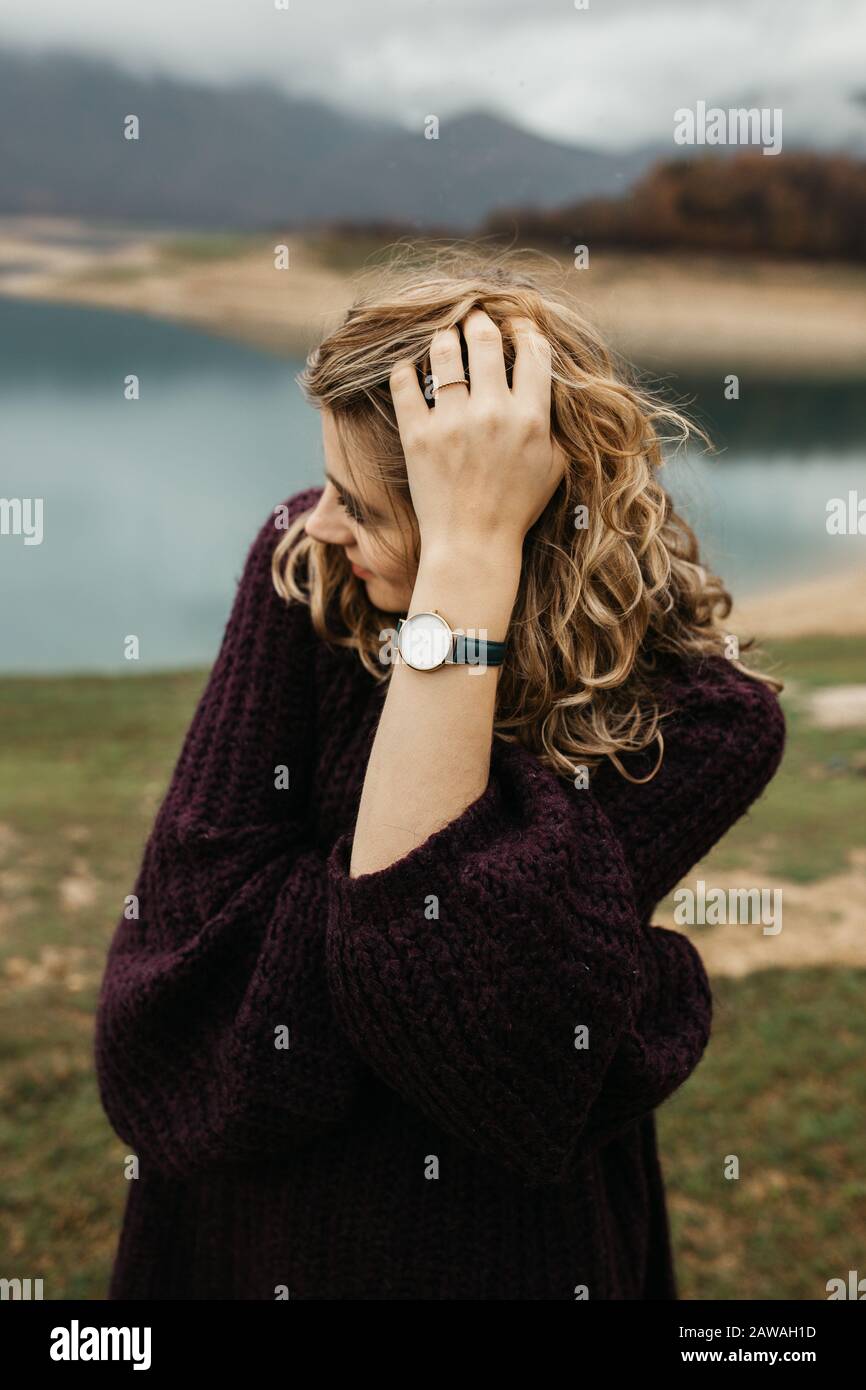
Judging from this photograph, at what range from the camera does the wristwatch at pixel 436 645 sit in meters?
1.25

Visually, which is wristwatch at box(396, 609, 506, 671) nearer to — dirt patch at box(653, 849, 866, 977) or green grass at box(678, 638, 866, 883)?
dirt patch at box(653, 849, 866, 977)

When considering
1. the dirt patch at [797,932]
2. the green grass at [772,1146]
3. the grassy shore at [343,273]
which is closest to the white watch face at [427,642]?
the green grass at [772,1146]

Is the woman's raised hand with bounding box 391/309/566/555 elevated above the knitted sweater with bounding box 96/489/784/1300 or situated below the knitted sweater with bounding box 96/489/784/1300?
above

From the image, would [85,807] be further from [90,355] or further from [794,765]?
[90,355]

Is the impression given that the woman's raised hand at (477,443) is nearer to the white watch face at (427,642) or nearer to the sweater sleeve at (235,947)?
the white watch face at (427,642)

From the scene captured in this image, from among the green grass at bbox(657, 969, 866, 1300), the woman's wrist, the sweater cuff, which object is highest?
the woman's wrist

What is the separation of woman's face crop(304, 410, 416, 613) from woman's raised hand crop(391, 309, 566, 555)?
131 millimetres

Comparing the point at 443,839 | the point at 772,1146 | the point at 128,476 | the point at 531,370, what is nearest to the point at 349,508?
the point at 531,370

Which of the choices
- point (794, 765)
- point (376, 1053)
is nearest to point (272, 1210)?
point (376, 1053)

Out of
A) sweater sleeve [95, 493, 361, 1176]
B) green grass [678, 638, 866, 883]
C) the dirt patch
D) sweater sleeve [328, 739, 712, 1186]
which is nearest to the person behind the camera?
sweater sleeve [328, 739, 712, 1186]

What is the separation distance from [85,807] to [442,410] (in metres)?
5.91

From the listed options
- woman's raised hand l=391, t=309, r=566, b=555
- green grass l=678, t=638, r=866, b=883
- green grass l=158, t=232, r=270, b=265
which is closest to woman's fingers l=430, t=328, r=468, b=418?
woman's raised hand l=391, t=309, r=566, b=555

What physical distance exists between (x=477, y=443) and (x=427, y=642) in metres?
0.24

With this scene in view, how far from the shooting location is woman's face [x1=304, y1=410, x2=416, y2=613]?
1411mm
